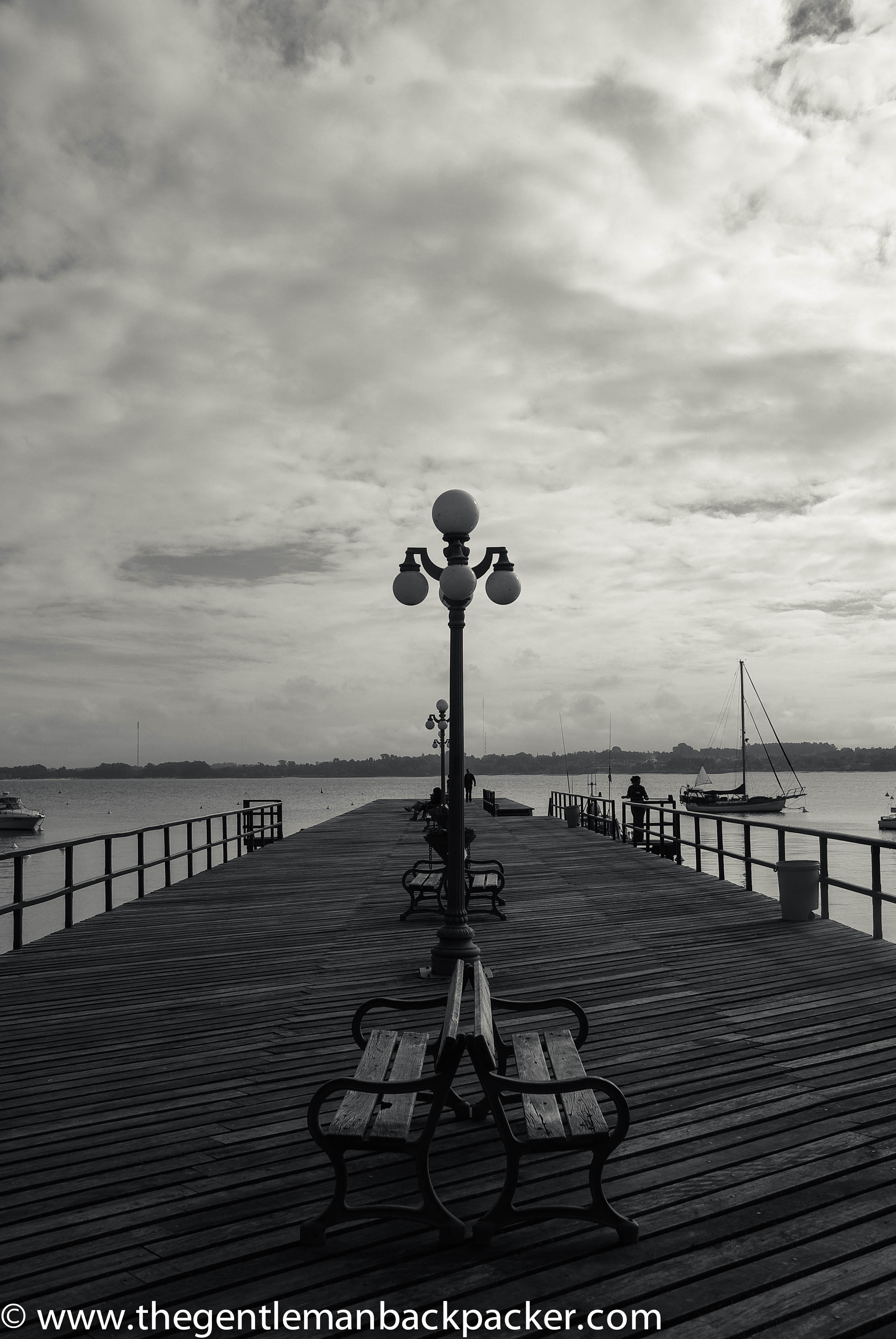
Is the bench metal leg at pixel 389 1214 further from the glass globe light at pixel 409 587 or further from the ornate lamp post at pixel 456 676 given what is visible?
the glass globe light at pixel 409 587

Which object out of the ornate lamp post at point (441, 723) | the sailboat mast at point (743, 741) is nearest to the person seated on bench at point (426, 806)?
the ornate lamp post at point (441, 723)

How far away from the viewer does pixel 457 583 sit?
24.5ft

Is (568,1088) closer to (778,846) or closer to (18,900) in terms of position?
(18,900)

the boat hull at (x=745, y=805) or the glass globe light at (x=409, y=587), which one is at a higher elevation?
the glass globe light at (x=409, y=587)

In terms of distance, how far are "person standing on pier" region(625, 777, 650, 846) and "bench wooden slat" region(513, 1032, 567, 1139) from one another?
13528 mm

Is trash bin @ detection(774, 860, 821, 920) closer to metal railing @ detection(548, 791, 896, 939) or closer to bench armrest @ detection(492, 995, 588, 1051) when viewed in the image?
metal railing @ detection(548, 791, 896, 939)

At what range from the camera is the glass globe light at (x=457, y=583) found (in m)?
7.45

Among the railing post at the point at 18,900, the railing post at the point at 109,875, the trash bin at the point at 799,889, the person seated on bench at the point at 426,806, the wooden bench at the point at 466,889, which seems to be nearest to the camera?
the railing post at the point at 18,900

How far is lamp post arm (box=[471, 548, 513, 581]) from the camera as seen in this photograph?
8109mm

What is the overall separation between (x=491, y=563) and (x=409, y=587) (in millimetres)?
751

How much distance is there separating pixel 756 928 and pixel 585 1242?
6848 millimetres

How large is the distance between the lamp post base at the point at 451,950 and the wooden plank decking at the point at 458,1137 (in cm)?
24

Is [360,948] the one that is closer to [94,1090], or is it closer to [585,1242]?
[94,1090]

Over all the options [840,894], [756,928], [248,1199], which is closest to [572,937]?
[756,928]
